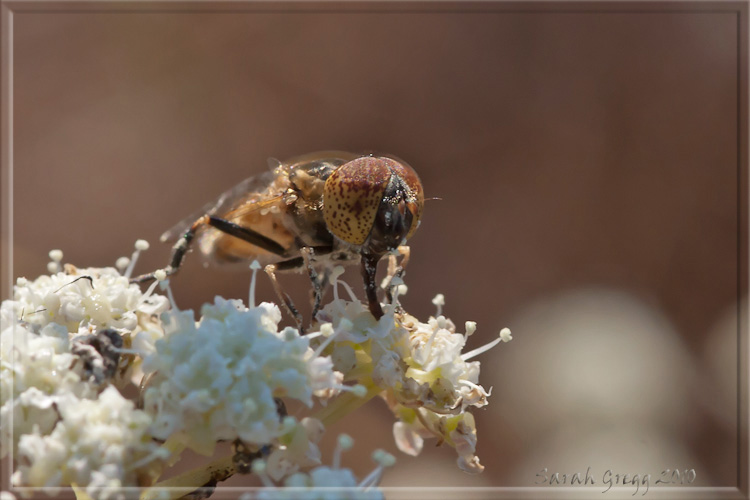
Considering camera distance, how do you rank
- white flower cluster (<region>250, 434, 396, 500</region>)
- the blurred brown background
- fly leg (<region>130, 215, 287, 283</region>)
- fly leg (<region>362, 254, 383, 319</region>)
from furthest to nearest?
the blurred brown background, fly leg (<region>130, 215, 287, 283</region>), fly leg (<region>362, 254, 383, 319</region>), white flower cluster (<region>250, 434, 396, 500</region>)

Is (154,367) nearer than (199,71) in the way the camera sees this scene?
Yes

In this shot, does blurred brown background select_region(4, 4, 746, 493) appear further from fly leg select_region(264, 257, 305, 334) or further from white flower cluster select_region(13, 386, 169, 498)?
white flower cluster select_region(13, 386, 169, 498)

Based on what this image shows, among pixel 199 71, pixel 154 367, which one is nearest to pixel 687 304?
pixel 199 71

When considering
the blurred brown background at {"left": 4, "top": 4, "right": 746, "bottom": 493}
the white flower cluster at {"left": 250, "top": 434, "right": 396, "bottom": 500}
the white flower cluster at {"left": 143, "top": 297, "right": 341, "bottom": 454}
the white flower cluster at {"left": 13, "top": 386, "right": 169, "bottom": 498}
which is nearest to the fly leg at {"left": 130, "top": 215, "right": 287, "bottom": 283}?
the white flower cluster at {"left": 143, "top": 297, "right": 341, "bottom": 454}

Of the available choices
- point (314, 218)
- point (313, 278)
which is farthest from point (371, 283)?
point (314, 218)

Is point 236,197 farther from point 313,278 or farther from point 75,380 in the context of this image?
point 75,380

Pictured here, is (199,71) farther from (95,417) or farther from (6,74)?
(95,417)
